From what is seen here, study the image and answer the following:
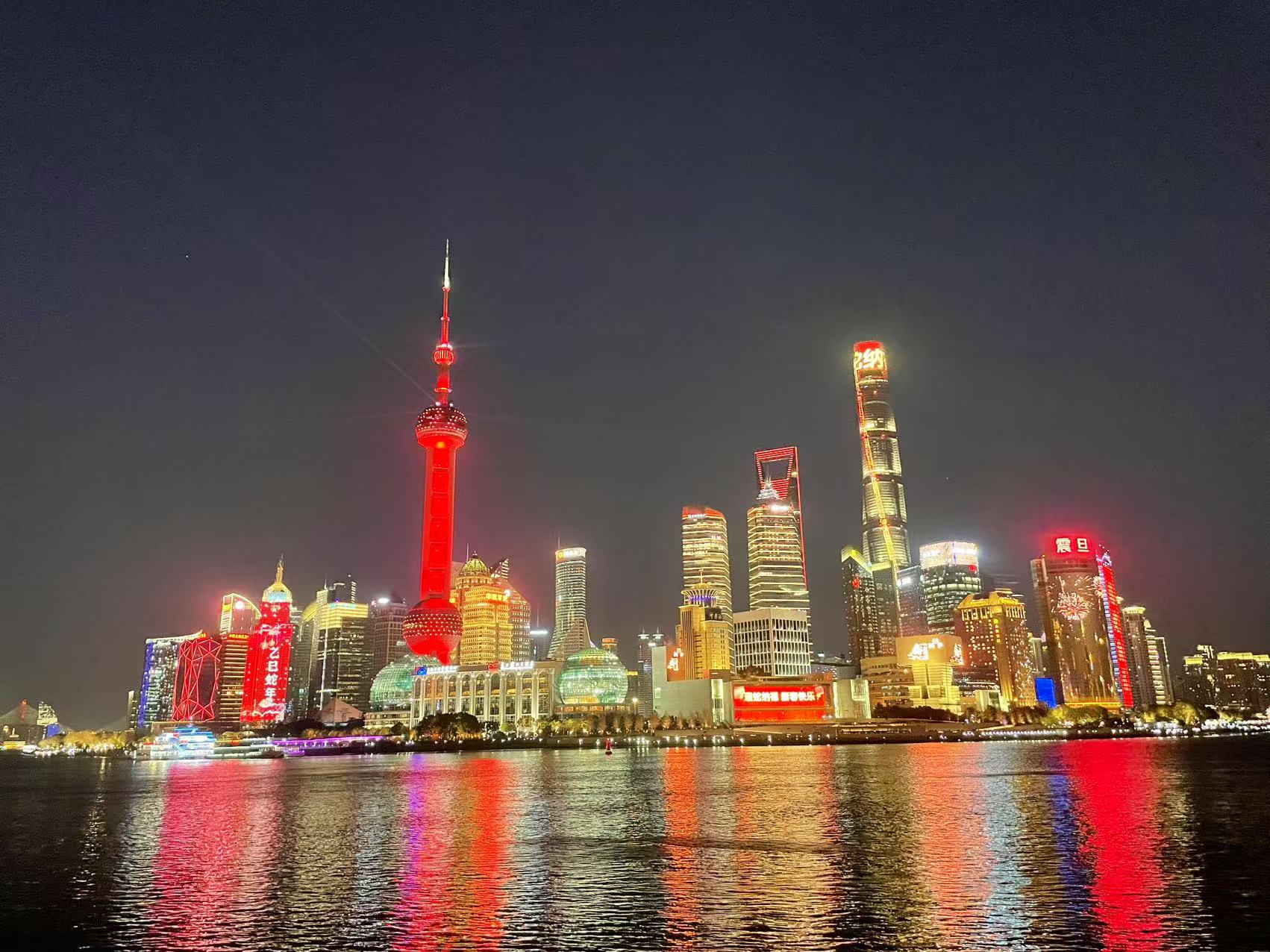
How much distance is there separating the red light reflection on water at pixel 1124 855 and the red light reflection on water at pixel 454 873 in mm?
18844

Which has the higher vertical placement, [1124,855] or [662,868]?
[662,868]

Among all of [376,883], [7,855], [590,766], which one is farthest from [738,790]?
[590,766]

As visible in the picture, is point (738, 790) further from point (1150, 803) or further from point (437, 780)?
point (437, 780)

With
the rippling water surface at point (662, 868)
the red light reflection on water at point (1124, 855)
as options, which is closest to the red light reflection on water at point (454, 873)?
the rippling water surface at point (662, 868)

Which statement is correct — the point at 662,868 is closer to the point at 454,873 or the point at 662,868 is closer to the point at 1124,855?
the point at 454,873

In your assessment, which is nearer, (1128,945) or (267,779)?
(1128,945)

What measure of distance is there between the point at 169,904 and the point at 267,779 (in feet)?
307

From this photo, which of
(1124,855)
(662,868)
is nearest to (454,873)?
(662,868)

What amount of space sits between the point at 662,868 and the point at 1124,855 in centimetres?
2045

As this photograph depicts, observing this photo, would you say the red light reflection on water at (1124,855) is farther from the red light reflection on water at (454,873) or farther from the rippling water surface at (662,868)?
the red light reflection on water at (454,873)

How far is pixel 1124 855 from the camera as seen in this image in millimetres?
40500

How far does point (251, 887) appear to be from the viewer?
36.8 m

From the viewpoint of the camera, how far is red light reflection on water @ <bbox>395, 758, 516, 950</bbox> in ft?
93.2

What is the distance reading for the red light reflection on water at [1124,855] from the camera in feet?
90.8
